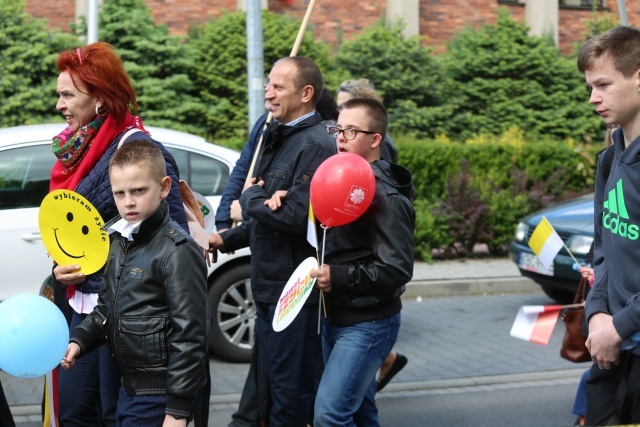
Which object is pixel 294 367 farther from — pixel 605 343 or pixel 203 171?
pixel 203 171

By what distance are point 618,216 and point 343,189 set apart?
46.8 inches

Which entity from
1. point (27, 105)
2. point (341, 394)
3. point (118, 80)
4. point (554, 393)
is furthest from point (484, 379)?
point (27, 105)

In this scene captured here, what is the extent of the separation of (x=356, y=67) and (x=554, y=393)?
426 inches

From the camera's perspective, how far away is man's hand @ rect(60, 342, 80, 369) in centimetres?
389

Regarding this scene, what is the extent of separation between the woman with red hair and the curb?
677 cm

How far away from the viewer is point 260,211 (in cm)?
486

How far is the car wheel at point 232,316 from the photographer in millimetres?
7836

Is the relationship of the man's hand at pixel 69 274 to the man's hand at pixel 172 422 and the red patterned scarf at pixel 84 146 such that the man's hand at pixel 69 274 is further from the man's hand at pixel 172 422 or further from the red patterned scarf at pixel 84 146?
the man's hand at pixel 172 422

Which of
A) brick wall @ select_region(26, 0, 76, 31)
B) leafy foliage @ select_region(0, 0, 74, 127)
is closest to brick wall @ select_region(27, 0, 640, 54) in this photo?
brick wall @ select_region(26, 0, 76, 31)

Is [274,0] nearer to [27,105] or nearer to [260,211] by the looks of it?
[27,105]

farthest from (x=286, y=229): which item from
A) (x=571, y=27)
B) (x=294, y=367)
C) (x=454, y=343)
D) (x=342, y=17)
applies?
(x=571, y=27)

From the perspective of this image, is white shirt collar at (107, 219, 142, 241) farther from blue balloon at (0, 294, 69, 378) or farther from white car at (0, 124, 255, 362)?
white car at (0, 124, 255, 362)

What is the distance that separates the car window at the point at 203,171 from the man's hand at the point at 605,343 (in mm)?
4849

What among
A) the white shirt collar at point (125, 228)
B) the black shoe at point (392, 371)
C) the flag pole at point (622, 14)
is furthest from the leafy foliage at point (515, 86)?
the white shirt collar at point (125, 228)
